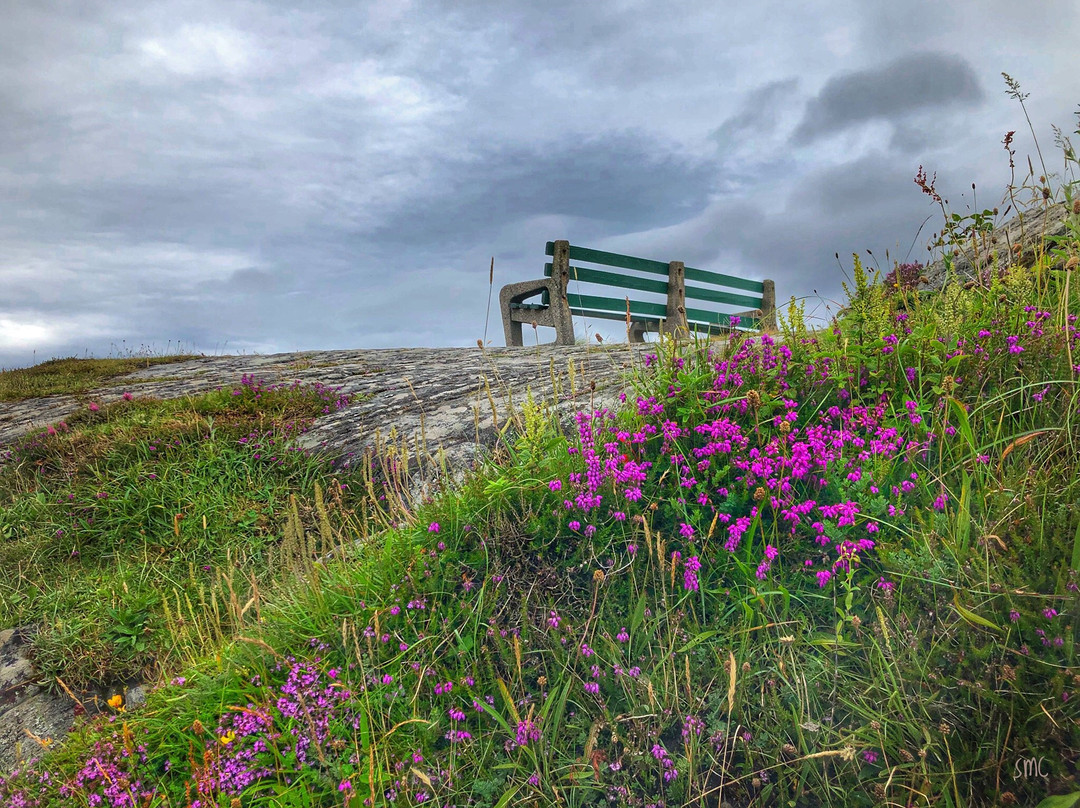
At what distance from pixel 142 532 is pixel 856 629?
5251 mm

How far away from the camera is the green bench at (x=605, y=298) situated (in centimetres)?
1144

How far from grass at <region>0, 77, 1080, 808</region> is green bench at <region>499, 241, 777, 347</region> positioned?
7234 mm

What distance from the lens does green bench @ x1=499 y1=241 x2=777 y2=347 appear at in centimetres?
1144

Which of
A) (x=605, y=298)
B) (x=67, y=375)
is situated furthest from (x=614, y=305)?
(x=67, y=375)

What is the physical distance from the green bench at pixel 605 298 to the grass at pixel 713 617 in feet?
23.7

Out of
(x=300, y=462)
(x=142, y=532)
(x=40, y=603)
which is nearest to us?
(x=40, y=603)

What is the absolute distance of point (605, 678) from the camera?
2.38 metres

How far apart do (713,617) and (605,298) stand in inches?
382

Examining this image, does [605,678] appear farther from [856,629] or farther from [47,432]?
[47,432]

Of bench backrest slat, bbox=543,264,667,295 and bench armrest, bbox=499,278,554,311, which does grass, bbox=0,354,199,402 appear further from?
bench backrest slat, bbox=543,264,667,295

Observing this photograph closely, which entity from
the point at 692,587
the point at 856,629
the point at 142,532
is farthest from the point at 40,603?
the point at 856,629

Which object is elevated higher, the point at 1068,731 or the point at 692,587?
the point at 692,587

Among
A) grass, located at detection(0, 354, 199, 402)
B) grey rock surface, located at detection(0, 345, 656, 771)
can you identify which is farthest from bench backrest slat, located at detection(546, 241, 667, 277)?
grass, located at detection(0, 354, 199, 402)

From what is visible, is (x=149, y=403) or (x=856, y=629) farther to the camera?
(x=149, y=403)
